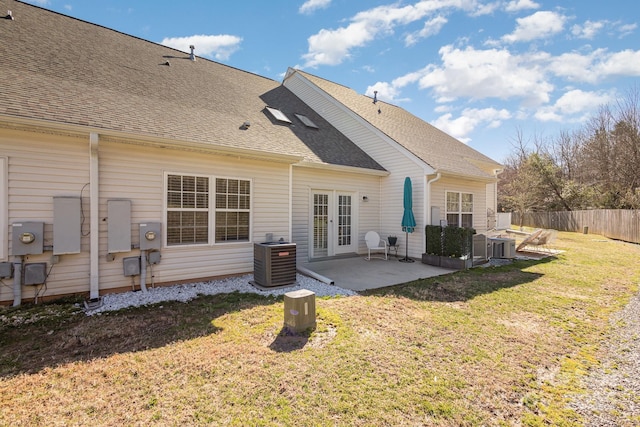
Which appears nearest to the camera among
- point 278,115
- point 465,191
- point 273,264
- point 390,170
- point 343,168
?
point 273,264

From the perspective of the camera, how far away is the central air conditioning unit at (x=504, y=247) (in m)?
9.84

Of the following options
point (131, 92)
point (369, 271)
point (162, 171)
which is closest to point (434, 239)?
point (369, 271)

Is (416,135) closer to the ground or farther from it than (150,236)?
farther from it

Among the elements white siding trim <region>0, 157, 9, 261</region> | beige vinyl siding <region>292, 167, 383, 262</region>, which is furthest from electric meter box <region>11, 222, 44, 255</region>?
beige vinyl siding <region>292, 167, 383, 262</region>

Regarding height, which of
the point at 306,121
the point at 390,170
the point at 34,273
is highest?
the point at 306,121

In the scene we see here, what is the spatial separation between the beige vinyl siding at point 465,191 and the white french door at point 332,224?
2810 millimetres

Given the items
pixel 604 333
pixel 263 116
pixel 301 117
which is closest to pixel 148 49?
pixel 263 116

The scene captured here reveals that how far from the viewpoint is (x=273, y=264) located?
248 inches

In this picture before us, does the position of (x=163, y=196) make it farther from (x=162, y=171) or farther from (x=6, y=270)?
(x=6, y=270)

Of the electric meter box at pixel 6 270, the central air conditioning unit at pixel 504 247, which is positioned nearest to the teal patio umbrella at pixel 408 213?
the central air conditioning unit at pixel 504 247

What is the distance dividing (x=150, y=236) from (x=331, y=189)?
528 centimetres

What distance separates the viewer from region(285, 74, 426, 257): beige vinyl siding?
972cm

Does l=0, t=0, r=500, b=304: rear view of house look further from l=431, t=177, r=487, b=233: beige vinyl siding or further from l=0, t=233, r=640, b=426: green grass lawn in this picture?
l=0, t=233, r=640, b=426: green grass lawn

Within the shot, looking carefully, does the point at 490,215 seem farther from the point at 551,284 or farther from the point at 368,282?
the point at 368,282
